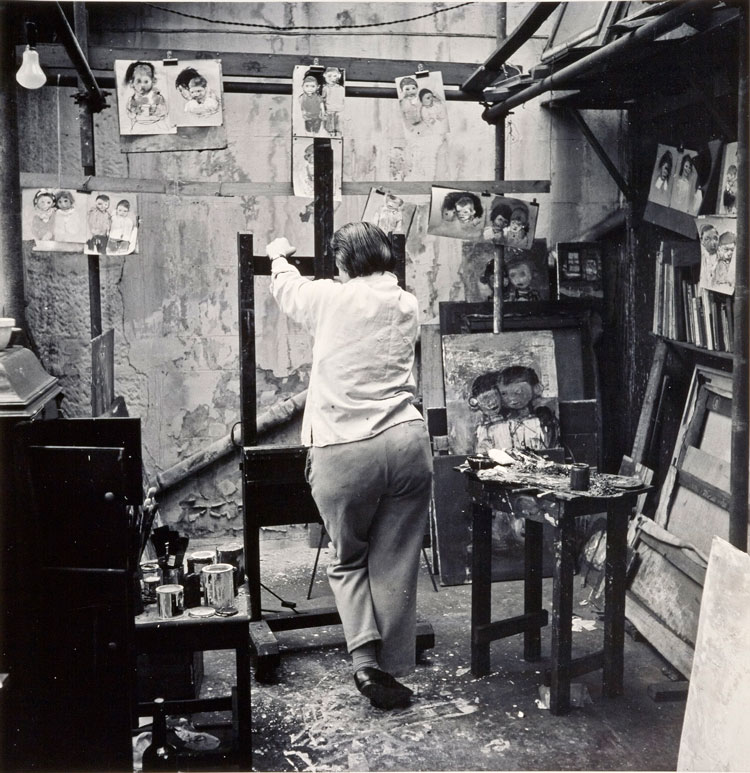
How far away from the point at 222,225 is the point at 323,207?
221 cm

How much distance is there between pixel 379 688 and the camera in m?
3.49

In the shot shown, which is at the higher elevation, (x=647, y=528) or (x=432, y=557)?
(x=647, y=528)

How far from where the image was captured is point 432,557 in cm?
564

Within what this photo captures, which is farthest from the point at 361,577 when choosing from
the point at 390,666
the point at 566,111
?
the point at 566,111

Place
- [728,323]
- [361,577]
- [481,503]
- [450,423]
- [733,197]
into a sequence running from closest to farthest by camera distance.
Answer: [361,577], [481,503], [733,197], [728,323], [450,423]

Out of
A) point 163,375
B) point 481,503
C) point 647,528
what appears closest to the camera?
point 481,503

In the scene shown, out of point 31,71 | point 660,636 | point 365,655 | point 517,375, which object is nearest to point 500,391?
point 517,375

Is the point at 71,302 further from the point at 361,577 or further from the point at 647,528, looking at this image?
the point at 647,528

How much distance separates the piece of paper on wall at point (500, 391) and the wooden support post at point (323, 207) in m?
1.85

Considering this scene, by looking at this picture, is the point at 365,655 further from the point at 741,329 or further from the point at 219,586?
the point at 741,329

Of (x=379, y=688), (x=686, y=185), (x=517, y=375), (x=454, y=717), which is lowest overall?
(x=454, y=717)

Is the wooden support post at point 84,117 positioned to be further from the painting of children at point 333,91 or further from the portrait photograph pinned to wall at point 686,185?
the portrait photograph pinned to wall at point 686,185

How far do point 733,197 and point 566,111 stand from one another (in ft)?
7.33

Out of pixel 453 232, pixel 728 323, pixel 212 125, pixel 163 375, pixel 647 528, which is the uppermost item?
pixel 212 125
